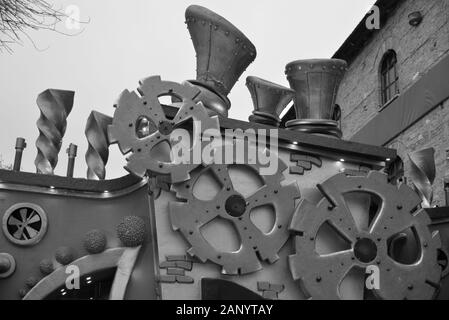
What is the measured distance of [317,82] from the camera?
7.67 meters

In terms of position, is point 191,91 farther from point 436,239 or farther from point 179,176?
point 436,239

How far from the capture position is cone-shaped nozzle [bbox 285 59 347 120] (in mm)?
7648

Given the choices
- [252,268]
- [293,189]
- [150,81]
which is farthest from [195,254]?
[150,81]

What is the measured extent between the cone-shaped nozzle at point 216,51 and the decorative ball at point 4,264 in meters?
2.70

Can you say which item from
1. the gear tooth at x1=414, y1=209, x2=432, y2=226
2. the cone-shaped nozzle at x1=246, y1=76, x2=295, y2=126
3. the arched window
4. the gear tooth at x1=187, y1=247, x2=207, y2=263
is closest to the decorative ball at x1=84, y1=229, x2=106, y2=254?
the gear tooth at x1=187, y1=247, x2=207, y2=263

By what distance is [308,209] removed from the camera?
6.46 m

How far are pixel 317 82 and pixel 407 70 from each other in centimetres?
663

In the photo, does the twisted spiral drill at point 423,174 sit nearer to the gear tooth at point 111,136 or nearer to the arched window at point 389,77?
the gear tooth at point 111,136

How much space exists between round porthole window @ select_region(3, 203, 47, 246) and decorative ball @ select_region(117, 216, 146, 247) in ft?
2.67

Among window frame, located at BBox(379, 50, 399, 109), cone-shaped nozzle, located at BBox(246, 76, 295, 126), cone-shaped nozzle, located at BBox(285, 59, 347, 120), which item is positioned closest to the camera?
cone-shaped nozzle, located at BBox(285, 59, 347, 120)

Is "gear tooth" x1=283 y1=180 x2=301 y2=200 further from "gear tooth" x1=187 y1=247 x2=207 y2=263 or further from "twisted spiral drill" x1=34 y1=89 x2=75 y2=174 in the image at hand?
"twisted spiral drill" x1=34 y1=89 x2=75 y2=174

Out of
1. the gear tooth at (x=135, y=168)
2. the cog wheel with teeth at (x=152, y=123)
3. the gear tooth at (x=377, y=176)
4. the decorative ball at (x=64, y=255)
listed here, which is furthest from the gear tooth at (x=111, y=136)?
the gear tooth at (x=377, y=176)

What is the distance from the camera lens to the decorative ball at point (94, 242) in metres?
6.33
